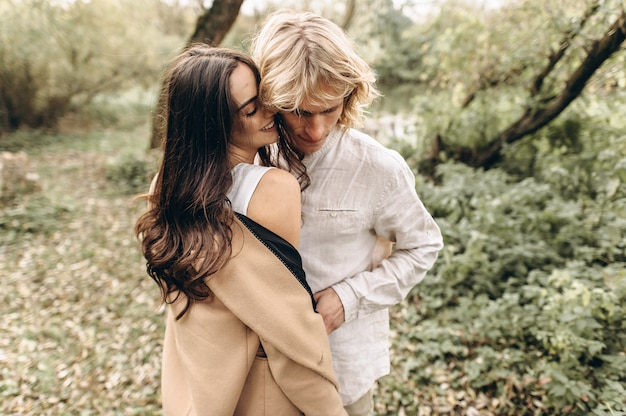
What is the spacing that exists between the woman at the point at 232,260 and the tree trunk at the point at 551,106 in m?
3.64

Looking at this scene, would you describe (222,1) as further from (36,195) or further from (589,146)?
(589,146)

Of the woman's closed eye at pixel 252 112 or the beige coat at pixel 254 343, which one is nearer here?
the beige coat at pixel 254 343

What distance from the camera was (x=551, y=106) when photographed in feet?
14.5

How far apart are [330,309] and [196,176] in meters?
0.64

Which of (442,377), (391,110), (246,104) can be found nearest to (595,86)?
(442,377)

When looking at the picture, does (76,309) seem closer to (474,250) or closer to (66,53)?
(474,250)

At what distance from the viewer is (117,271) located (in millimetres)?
4559

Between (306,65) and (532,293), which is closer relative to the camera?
(306,65)

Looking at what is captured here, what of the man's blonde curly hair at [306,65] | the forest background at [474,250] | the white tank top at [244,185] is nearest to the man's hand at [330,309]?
the white tank top at [244,185]

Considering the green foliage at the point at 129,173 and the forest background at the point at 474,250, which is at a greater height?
the forest background at the point at 474,250

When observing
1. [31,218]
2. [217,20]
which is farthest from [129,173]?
[217,20]

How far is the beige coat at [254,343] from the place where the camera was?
107 centimetres

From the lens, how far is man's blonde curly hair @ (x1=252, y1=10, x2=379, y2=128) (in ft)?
3.85

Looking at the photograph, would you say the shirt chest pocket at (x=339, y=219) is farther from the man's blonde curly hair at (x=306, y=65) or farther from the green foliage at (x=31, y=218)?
the green foliage at (x=31, y=218)
